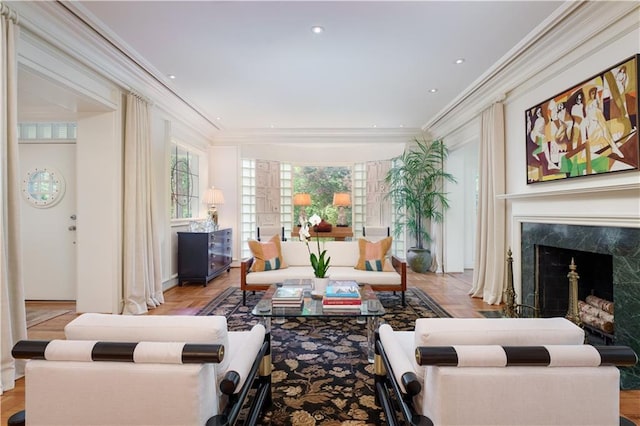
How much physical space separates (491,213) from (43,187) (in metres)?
5.69

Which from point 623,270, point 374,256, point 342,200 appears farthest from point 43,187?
point 623,270

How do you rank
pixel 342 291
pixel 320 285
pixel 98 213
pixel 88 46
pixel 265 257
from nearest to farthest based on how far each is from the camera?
pixel 342 291 → pixel 320 285 → pixel 88 46 → pixel 98 213 → pixel 265 257

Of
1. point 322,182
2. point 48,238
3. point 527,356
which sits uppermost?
point 322,182

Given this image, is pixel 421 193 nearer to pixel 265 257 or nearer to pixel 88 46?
pixel 265 257

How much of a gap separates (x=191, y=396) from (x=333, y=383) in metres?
1.33

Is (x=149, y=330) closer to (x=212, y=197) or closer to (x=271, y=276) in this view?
(x=271, y=276)

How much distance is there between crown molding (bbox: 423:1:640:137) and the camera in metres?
2.43

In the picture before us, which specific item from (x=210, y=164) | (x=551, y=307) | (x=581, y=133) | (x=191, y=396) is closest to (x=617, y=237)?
(x=581, y=133)

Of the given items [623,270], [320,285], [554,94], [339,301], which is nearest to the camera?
[623,270]

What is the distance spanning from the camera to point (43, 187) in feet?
13.9

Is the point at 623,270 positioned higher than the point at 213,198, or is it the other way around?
the point at 213,198

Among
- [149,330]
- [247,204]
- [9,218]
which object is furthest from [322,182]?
[149,330]

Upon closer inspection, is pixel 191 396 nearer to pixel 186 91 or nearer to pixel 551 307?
pixel 551 307

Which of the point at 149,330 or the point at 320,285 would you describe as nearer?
the point at 149,330
